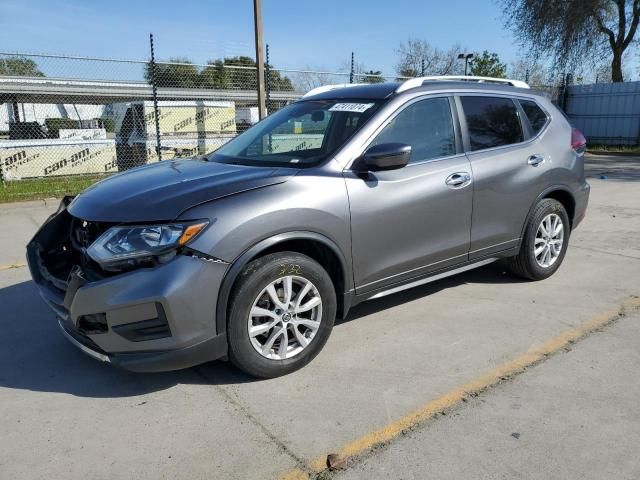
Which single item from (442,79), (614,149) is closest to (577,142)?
(442,79)

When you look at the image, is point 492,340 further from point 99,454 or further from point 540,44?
point 540,44

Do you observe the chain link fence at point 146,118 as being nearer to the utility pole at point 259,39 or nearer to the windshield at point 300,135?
the utility pole at point 259,39

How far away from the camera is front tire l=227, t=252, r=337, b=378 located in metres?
3.00

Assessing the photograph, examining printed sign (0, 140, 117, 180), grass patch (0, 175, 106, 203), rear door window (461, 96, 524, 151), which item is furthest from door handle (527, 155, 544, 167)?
printed sign (0, 140, 117, 180)

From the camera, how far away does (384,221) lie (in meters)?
3.56

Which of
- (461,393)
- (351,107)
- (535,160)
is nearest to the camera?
(461,393)

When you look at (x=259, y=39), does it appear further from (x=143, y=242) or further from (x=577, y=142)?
(x=143, y=242)

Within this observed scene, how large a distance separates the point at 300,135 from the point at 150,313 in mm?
2066

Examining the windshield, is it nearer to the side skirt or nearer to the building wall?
the side skirt

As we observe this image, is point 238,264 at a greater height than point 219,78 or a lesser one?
lesser

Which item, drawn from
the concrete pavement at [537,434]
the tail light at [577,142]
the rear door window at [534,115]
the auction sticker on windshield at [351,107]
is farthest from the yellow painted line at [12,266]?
the tail light at [577,142]

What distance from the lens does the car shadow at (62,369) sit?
320cm

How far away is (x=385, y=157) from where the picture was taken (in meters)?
3.39

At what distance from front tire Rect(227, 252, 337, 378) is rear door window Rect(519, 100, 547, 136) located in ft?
8.77
